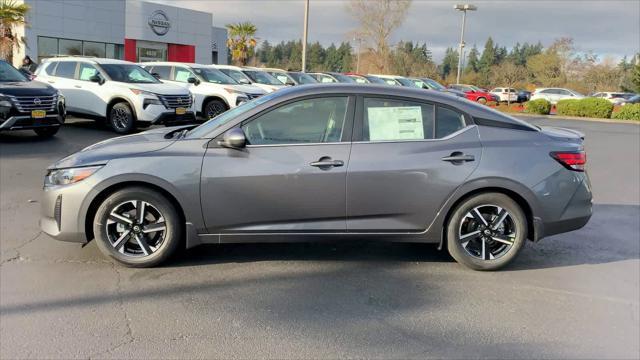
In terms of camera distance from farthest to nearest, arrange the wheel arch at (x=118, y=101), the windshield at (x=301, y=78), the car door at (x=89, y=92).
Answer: the windshield at (x=301, y=78) → the car door at (x=89, y=92) → the wheel arch at (x=118, y=101)

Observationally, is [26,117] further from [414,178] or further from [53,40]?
[53,40]

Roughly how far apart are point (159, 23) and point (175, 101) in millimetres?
31723

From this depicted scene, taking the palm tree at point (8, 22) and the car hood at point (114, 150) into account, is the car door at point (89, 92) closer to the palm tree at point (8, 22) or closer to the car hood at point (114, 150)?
the car hood at point (114, 150)

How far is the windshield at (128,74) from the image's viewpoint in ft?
43.7

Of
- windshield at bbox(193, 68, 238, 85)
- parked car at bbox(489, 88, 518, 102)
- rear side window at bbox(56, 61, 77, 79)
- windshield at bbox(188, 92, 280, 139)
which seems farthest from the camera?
parked car at bbox(489, 88, 518, 102)

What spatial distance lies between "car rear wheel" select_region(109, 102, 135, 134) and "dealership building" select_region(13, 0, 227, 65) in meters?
21.7

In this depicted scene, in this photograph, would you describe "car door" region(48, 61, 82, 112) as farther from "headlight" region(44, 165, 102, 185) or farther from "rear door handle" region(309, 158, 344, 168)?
"rear door handle" region(309, 158, 344, 168)

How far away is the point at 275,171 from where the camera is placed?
4.49m

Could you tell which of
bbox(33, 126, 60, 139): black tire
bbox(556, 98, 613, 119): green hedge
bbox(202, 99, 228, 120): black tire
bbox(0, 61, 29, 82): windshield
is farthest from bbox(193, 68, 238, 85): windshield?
bbox(556, 98, 613, 119): green hedge

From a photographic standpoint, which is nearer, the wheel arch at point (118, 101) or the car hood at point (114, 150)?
the car hood at point (114, 150)

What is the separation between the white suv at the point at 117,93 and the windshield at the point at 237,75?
4260mm

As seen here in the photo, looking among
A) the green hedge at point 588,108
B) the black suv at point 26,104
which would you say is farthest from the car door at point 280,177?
the green hedge at point 588,108

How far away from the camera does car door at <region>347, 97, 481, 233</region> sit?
15.0 feet

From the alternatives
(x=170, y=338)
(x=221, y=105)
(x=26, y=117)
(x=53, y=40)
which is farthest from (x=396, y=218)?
(x=53, y=40)
